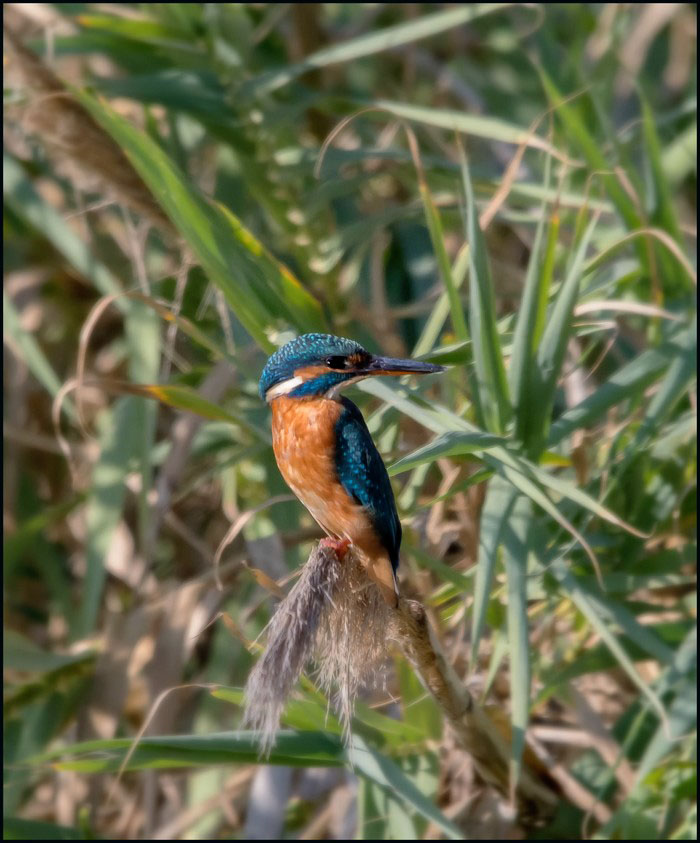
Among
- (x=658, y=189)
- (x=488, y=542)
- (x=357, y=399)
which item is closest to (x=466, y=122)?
(x=658, y=189)

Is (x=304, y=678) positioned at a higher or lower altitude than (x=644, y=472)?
lower

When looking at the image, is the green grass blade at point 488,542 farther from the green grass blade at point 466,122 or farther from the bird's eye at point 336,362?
the green grass blade at point 466,122

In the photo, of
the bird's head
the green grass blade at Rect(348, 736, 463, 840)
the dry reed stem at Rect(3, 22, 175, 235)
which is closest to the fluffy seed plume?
the bird's head

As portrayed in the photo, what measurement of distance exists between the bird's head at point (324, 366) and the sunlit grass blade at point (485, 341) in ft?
0.63

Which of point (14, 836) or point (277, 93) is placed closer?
point (14, 836)

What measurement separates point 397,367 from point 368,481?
0.15m

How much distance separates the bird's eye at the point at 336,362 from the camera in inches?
54.9

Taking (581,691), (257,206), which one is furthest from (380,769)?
(257,206)

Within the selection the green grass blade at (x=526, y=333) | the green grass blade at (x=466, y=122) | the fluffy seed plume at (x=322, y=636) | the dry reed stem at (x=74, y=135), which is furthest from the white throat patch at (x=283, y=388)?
the green grass blade at (x=466, y=122)

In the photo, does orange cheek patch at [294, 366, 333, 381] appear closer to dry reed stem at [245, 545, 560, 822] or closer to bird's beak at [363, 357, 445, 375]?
bird's beak at [363, 357, 445, 375]

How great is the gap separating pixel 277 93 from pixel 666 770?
5.55 feet

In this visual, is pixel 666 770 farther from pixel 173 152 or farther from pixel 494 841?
pixel 173 152

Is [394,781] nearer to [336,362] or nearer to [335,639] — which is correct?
[335,639]

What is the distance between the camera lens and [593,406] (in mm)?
1778
